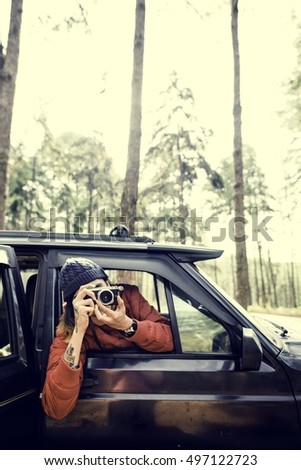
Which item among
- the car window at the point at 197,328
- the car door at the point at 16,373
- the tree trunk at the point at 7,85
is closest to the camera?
the car door at the point at 16,373

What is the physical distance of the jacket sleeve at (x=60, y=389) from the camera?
78.1 inches

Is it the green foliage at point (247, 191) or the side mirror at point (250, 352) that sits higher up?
the green foliage at point (247, 191)

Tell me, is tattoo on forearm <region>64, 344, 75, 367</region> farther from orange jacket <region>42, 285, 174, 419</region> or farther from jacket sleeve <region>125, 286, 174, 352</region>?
jacket sleeve <region>125, 286, 174, 352</region>

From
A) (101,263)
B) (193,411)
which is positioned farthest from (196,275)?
(193,411)

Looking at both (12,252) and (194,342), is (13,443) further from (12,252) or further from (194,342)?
(194,342)

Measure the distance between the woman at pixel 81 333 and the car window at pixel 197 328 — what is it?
12 centimetres

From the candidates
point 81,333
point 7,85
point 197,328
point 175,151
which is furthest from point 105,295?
point 175,151

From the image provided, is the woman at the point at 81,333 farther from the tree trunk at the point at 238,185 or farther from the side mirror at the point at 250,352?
the tree trunk at the point at 238,185

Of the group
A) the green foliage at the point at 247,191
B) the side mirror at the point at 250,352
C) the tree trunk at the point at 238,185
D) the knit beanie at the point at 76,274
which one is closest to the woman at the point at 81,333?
the knit beanie at the point at 76,274

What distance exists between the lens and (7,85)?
8.01 metres

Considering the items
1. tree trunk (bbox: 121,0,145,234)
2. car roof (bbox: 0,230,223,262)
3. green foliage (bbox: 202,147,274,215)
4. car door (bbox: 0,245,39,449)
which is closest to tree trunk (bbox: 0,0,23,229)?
tree trunk (bbox: 121,0,145,234)

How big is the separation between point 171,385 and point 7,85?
7830mm
